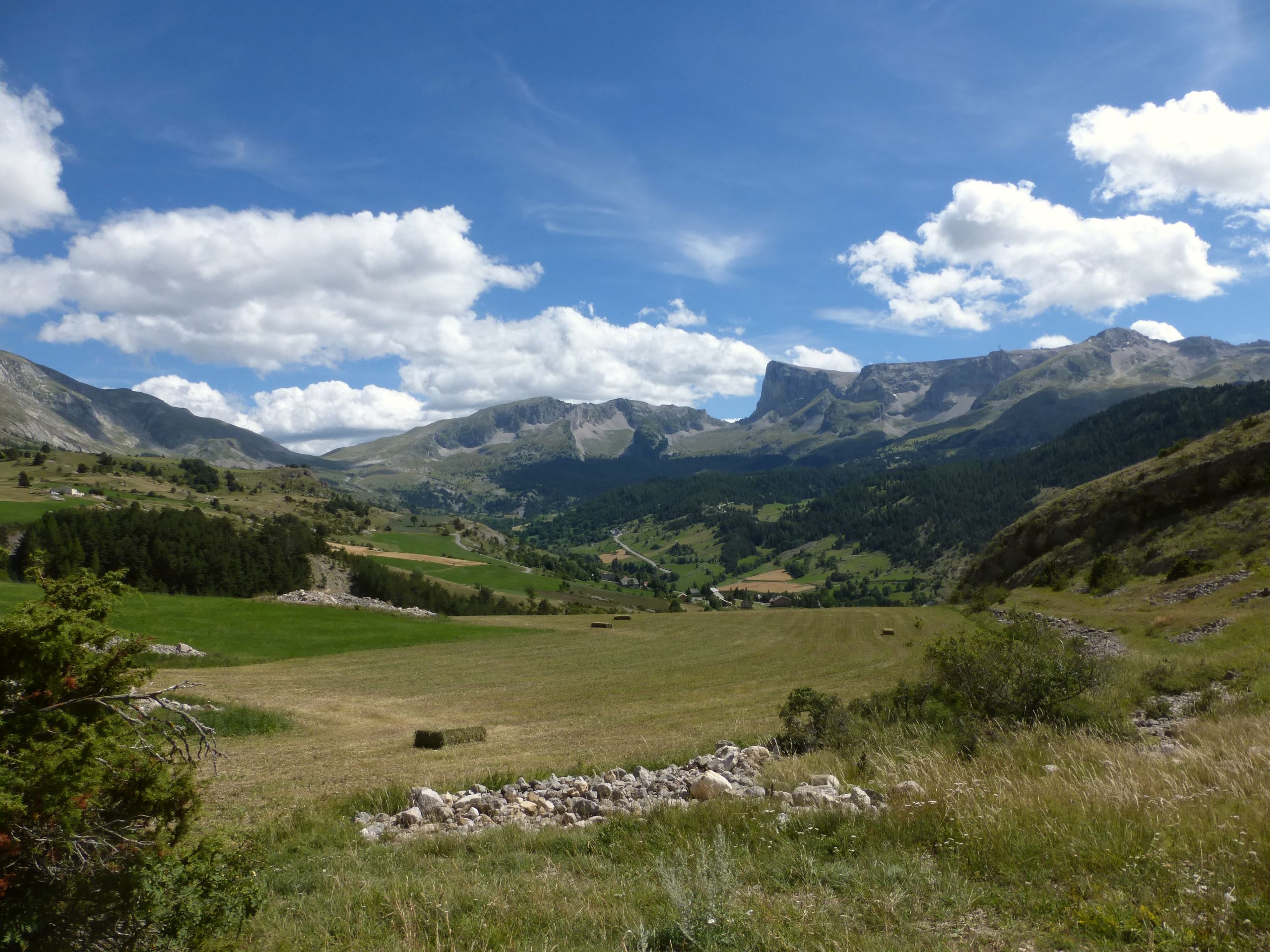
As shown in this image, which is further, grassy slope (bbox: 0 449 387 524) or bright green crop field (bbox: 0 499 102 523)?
grassy slope (bbox: 0 449 387 524)

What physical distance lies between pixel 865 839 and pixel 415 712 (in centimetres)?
2441

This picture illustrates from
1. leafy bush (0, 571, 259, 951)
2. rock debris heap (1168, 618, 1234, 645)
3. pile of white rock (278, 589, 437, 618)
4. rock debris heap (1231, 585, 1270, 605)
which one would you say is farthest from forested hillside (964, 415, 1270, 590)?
pile of white rock (278, 589, 437, 618)

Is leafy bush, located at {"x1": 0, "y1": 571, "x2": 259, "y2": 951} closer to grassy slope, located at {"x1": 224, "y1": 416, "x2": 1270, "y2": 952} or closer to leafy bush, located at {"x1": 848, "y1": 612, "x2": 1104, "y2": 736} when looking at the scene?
grassy slope, located at {"x1": 224, "y1": 416, "x2": 1270, "y2": 952}


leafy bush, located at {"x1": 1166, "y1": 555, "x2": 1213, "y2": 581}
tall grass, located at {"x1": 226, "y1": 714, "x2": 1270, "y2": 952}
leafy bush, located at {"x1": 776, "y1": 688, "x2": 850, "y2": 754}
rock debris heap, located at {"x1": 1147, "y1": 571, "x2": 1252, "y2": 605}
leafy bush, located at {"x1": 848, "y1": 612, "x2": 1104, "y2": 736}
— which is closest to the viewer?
tall grass, located at {"x1": 226, "y1": 714, "x2": 1270, "y2": 952}

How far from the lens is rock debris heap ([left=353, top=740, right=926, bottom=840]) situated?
30.5ft

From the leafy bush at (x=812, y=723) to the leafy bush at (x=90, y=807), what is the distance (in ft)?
39.5

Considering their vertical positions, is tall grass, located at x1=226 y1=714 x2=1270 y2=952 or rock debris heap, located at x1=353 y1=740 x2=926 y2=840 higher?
tall grass, located at x1=226 y1=714 x2=1270 y2=952

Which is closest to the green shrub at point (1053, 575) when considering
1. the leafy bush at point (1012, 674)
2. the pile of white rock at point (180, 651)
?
the leafy bush at point (1012, 674)

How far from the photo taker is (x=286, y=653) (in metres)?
45.6

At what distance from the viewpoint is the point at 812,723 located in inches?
629

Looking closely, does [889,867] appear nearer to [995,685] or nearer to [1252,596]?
→ [995,685]

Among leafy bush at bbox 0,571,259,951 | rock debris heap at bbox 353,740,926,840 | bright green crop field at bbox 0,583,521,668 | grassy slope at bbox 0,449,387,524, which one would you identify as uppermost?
grassy slope at bbox 0,449,387,524

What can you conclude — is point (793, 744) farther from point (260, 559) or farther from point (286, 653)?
point (260, 559)

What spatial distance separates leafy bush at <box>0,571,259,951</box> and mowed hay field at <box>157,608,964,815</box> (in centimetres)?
499
